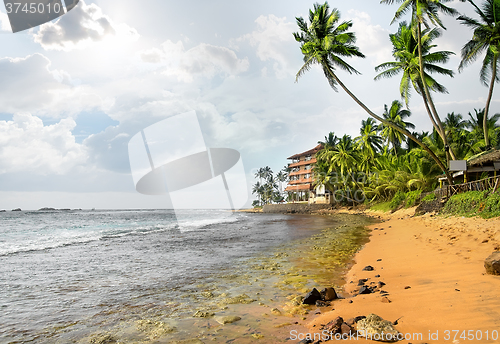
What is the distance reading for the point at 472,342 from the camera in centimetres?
293

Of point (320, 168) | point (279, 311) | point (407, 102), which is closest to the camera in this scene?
point (279, 311)

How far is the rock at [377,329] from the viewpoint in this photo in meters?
3.26

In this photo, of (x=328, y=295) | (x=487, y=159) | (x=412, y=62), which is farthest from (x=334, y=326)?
(x=412, y=62)

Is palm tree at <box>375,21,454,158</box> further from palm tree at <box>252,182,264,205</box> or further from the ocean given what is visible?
palm tree at <box>252,182,264,205</box>

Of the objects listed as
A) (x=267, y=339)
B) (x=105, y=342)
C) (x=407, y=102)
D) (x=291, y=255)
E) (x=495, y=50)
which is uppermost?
(x=495, y=50)

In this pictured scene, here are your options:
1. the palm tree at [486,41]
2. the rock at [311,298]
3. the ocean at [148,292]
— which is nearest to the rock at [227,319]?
the ocean at [148,292]

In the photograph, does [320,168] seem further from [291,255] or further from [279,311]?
[279,311]

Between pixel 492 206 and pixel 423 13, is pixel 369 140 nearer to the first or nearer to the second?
pixel 423 13

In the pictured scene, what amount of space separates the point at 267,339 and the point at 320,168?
185ft

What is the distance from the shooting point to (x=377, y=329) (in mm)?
3402

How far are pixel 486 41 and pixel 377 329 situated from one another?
88.7ft

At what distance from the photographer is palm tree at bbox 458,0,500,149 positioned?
20.7 m

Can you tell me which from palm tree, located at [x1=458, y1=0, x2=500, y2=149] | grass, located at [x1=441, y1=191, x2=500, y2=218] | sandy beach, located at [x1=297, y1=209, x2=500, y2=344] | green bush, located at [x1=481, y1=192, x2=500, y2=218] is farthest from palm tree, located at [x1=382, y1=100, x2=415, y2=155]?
sandy beach, located at [x1=297, y1=209, x2=500, y2=344]

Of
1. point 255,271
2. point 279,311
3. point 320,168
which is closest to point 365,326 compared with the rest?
point 279,311
